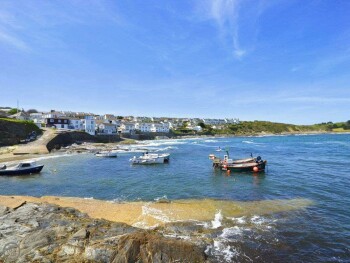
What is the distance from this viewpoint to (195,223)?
18.4m

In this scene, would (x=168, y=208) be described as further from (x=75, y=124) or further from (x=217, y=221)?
(x=75, y=124)

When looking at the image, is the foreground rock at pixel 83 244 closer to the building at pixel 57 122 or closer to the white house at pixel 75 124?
the building at pixel 57 122

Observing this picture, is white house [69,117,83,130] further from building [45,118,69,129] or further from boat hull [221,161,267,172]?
boat hull [221,161,267,172]

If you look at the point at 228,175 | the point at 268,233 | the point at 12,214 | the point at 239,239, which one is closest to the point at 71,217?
the point at 12,214

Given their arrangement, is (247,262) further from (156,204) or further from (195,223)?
(156,204)

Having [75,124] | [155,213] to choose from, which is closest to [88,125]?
[75,124]

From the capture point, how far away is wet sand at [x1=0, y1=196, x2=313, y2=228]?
19.6 m

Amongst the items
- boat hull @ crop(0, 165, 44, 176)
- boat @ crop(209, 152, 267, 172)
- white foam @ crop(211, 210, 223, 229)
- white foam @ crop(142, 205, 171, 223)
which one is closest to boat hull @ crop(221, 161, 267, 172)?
boat @ crop(209, 152, 267, 172)

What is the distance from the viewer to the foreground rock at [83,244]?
1201 cm

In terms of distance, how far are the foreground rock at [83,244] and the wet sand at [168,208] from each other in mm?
4608

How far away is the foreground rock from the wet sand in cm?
461

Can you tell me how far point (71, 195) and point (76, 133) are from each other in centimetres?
7447

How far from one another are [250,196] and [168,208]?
944 cm

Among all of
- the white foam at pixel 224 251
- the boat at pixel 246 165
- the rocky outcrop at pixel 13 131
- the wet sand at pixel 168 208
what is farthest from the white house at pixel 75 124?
the white foam at pixel 224 251
